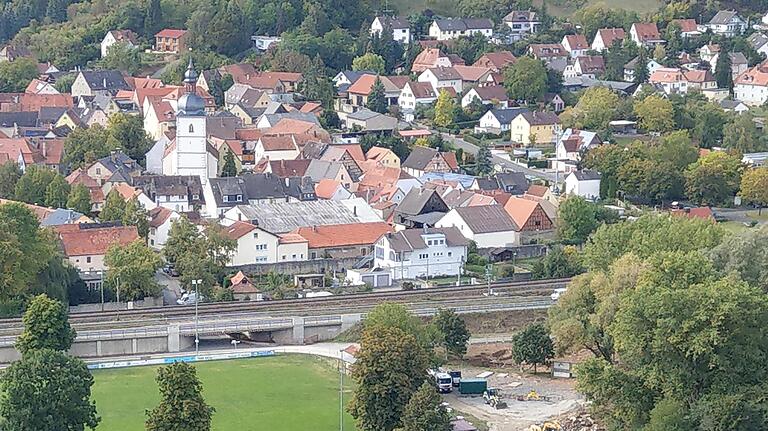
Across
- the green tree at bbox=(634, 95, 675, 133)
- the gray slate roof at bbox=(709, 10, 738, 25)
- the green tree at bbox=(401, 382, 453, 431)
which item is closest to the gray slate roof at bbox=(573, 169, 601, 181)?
the green tree at bbox=(634, 95, 675, 133)

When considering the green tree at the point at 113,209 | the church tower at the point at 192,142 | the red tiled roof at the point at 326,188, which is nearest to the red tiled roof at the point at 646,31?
the red tiled roof at the point at 326,188

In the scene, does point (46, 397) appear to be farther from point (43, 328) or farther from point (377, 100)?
point (377, 100)

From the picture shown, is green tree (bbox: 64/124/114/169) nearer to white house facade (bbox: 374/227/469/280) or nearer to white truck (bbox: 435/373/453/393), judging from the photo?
white house facade (bbox: 374/227/469/280)

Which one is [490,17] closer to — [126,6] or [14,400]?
[126,6]

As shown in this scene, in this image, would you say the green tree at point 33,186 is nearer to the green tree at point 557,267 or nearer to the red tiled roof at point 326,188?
the red tiled roof at point 326,188

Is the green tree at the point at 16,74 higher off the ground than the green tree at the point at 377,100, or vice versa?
the green tree at the point at 16,74
